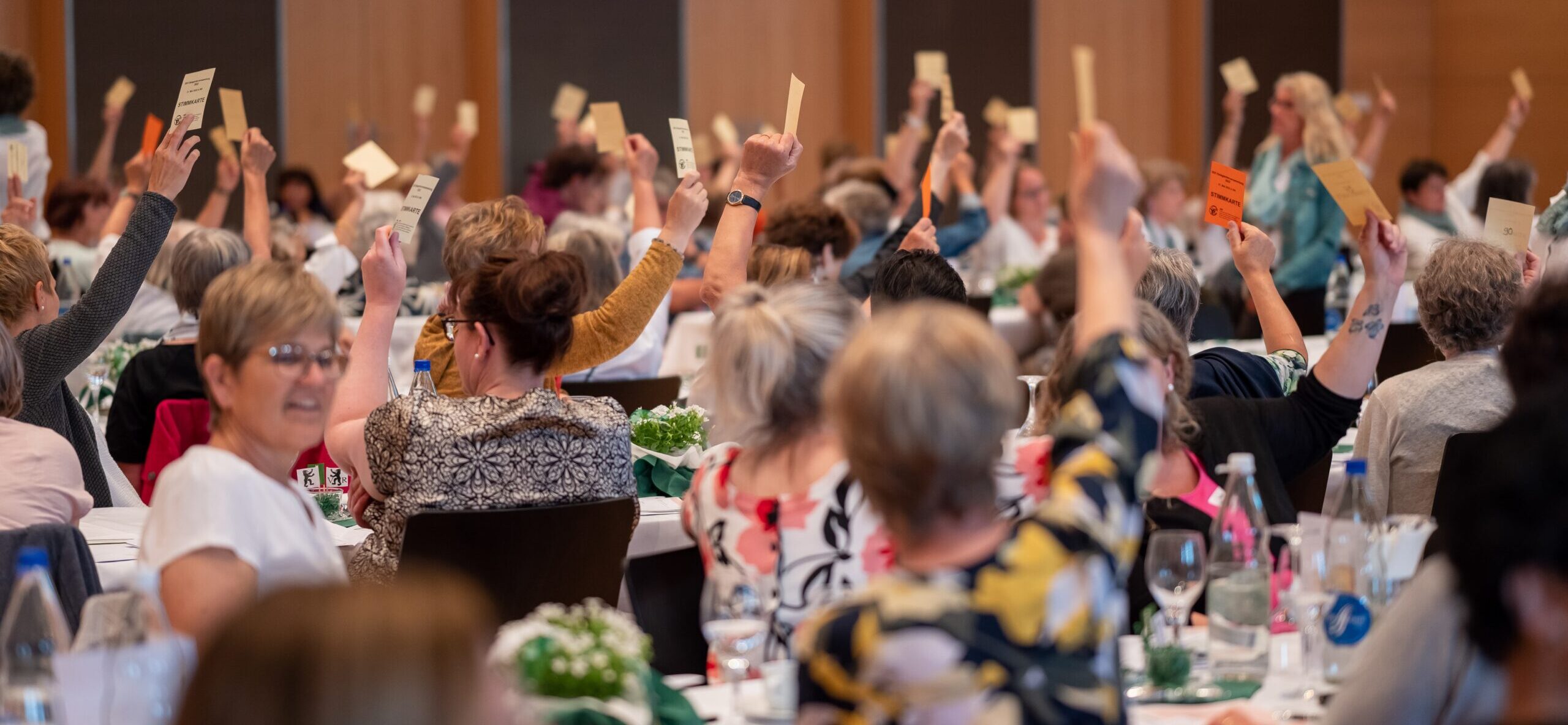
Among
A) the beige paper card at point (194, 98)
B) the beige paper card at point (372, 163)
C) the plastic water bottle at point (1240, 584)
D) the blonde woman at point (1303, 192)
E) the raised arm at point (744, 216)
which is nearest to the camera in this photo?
the plastic water bottle at point (1240, 584)

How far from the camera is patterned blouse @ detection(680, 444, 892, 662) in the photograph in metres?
2.12

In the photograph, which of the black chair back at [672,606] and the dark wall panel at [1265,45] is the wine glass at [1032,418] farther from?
the dark wall panel at [1265,45]

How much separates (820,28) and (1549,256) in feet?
26.3

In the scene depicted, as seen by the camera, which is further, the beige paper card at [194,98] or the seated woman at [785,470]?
the beige paper card at [194,98]

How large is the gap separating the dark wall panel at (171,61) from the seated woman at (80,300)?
5.99 m

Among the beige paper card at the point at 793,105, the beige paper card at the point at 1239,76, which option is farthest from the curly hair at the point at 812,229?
the beige paper card at the point at 1239,76

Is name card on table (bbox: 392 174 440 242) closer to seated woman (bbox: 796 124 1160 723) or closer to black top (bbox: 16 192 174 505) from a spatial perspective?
black top (bbox: 16 192 174 505)

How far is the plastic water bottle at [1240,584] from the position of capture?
2.32m

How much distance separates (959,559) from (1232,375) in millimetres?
2124

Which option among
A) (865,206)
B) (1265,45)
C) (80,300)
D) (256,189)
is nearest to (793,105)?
(80,300)

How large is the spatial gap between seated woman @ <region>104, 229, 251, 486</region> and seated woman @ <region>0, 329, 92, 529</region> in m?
1.29

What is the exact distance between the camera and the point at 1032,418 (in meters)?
3.67

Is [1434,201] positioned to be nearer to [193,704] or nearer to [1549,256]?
[1549,256]

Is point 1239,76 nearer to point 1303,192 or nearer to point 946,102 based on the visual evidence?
point 1303,192
